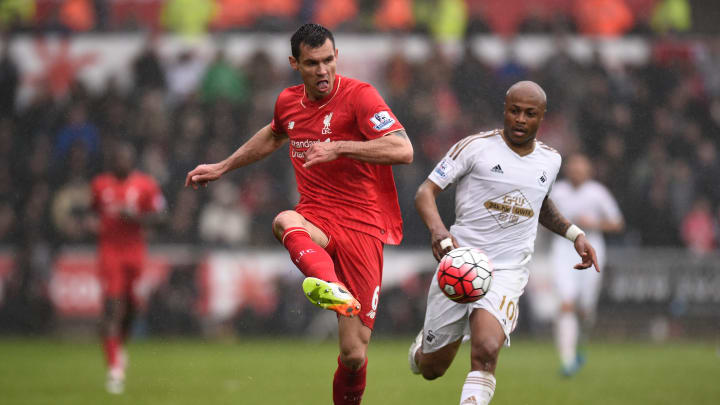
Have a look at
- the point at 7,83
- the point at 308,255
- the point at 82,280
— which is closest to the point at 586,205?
the point at 308,255

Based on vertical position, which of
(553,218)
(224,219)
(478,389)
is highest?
(553,218)

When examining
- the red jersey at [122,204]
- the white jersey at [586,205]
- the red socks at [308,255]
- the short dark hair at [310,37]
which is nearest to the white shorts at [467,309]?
the red socks at [308,255]

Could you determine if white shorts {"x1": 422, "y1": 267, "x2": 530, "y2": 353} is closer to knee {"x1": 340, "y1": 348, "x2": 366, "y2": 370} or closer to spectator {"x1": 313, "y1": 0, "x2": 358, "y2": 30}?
knee {"x1": 340, "y1": 348, "x2": 366, "y2": 370}

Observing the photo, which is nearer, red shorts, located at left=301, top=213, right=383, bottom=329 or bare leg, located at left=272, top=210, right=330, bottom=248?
bare leg, located at left=272, top=210, right=330, bottom=248

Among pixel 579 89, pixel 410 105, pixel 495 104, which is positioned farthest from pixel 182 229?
pixel 579 89

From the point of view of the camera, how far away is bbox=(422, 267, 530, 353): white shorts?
23.3ft

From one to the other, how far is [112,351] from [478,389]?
236 inches

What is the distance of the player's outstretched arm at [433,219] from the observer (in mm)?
6785

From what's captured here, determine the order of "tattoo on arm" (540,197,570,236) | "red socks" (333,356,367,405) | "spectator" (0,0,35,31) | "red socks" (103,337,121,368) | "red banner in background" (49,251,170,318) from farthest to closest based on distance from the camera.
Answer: "spectator" (0,0,35,31)
"red banner in background" (49,251,170,318)
"red socks" (103,337,121,368)
"tattoo on arm" (540,197,570,236)
"red socks" (333,356,367,405)

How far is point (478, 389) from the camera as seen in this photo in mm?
6691

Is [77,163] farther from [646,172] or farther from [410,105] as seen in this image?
[646,172]

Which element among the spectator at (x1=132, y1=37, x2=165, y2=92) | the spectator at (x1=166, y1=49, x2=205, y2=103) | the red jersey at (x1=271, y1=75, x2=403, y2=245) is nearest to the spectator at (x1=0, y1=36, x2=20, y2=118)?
the spectator at (x1=132, y1=37, x2=165, y2=92)

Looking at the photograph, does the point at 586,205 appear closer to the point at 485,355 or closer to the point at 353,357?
the point at 485,355

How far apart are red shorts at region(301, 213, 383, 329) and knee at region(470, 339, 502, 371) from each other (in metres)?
0.78
